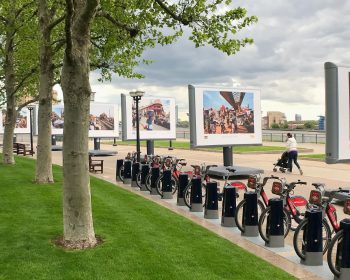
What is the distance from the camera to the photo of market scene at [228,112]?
1872cm

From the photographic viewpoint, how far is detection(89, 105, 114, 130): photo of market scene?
34.8 metres

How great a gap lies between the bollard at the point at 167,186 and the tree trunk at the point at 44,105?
3.98 meters

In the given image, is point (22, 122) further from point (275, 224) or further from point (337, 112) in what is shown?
point (275, 224)

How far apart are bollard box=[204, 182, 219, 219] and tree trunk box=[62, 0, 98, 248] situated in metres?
3.79

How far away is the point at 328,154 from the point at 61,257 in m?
7.07

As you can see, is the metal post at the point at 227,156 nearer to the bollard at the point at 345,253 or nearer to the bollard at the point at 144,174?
the bollard at the point at 144,174

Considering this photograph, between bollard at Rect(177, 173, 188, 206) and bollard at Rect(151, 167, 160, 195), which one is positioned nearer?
bollard at Rect(177, 173, 188, 206)

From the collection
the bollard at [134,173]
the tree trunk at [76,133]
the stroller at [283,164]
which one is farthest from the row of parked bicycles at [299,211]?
the stroller at [283,164]

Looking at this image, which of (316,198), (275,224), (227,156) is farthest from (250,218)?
(227,156)

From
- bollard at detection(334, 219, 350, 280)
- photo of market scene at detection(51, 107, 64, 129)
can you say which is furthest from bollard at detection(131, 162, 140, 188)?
photo of market scene at detection(51, 107, 64, 129)

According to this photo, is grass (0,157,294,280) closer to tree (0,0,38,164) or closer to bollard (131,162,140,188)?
bollard (131,162,140,188)

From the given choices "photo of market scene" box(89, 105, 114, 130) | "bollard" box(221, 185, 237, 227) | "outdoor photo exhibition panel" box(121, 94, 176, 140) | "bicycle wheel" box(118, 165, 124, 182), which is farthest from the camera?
"photo of market scene" box(89, 105, 114, 130)

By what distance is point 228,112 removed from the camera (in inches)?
766

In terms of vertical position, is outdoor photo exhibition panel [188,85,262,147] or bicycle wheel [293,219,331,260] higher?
outdoor photo exhibition panel [188,85,262,147]
